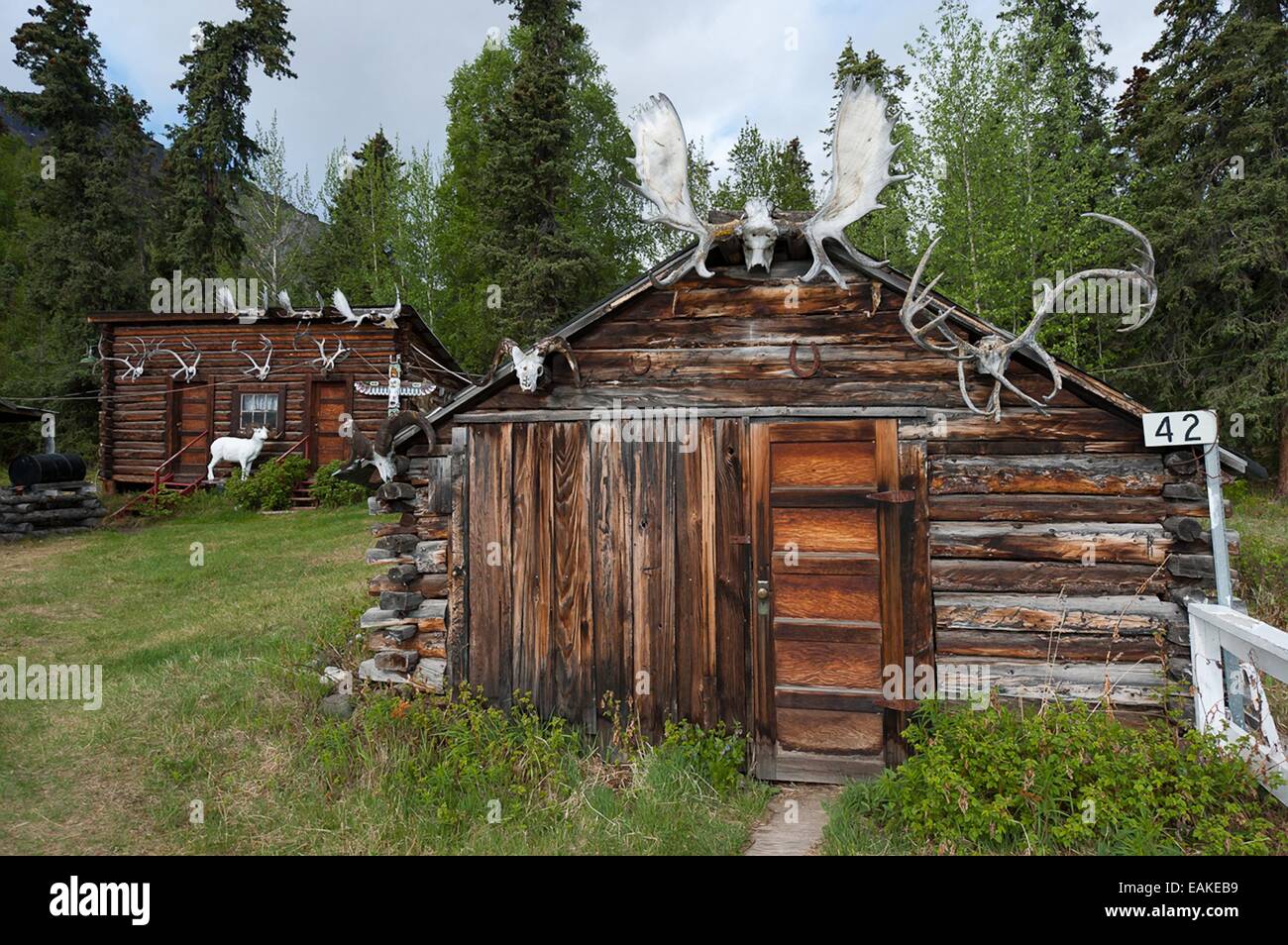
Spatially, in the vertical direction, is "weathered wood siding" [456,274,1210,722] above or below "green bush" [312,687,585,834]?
above

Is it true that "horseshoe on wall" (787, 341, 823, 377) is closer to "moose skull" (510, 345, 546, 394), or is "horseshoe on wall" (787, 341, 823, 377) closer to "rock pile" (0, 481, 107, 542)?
"moose skull" (510, 345, 546, 394)

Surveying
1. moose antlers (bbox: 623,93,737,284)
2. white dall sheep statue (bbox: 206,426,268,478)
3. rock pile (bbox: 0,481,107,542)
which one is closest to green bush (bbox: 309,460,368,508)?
white dall sheep statue (bbox: 206,426,268,478)

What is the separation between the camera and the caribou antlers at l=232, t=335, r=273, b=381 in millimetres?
19250

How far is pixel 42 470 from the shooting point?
1648cm

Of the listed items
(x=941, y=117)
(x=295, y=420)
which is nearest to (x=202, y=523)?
(x=295, y=420)

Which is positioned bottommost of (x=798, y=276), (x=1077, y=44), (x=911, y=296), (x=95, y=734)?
(x=95, y=734)

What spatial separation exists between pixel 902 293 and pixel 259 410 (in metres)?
18.9

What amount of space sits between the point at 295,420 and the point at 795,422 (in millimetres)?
17527

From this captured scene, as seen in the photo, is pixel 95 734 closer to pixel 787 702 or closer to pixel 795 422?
pixel 787 702

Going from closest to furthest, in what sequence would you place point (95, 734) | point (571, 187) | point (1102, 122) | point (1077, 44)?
point (95, 734) → point (1102, 122) → point (1077, 44) → point (571, 187)

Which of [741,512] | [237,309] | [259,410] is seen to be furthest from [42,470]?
[741,512]

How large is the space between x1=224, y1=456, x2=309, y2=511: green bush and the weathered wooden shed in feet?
45.9

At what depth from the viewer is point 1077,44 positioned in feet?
66.0

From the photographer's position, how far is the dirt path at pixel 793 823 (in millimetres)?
4465
